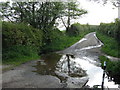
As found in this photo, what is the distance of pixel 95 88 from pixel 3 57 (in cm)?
623

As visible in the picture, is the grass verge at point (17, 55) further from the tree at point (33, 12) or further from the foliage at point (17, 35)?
the tree at point (33, 12)

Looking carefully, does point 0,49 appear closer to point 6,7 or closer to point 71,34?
point 6,7

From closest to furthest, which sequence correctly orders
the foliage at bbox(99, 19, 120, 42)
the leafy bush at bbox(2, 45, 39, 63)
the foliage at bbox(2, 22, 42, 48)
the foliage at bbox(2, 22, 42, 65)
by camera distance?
the leafy bush at bbox(2, 45, 39, 63) → the foliage at bbox(2, 22, 42, 65) → the foliage at bbox(2, 22, 42, 48) → the foliage at bbox(99, 19, 120, 42)

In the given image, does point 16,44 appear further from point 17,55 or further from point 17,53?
point 17,55

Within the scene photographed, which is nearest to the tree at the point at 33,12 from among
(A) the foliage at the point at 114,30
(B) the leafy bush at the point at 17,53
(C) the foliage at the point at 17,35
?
(C) the foliage at the point at 17,35

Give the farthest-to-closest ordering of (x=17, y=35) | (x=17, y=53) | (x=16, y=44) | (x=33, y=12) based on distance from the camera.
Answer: (x=33, y=12)
(x=16, y=44)
(x=17, y=35)
(x=17, y=53)

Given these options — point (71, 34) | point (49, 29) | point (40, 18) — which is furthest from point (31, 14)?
point (71, 34)

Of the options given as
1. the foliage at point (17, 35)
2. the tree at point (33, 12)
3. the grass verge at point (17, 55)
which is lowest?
the grass verge at point (17, 55)

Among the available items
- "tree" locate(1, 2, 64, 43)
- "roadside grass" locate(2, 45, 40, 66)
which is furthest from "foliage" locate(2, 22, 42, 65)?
"tree" locate(1, 2, 64, 43)

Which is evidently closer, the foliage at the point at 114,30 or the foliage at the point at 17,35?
the foliage at the point at 17,35

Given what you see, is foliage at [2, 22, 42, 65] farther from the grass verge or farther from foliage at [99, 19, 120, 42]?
foliage at [99, 19, 120, 42]

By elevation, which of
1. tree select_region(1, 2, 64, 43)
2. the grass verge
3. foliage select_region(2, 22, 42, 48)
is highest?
tree select_region(1, 2, 64, 43)

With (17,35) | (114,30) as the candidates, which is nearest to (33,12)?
(17,35)

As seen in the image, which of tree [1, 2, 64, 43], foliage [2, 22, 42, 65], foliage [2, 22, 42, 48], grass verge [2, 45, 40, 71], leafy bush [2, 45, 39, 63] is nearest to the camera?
grass verge [2, 45, 40, 71]
